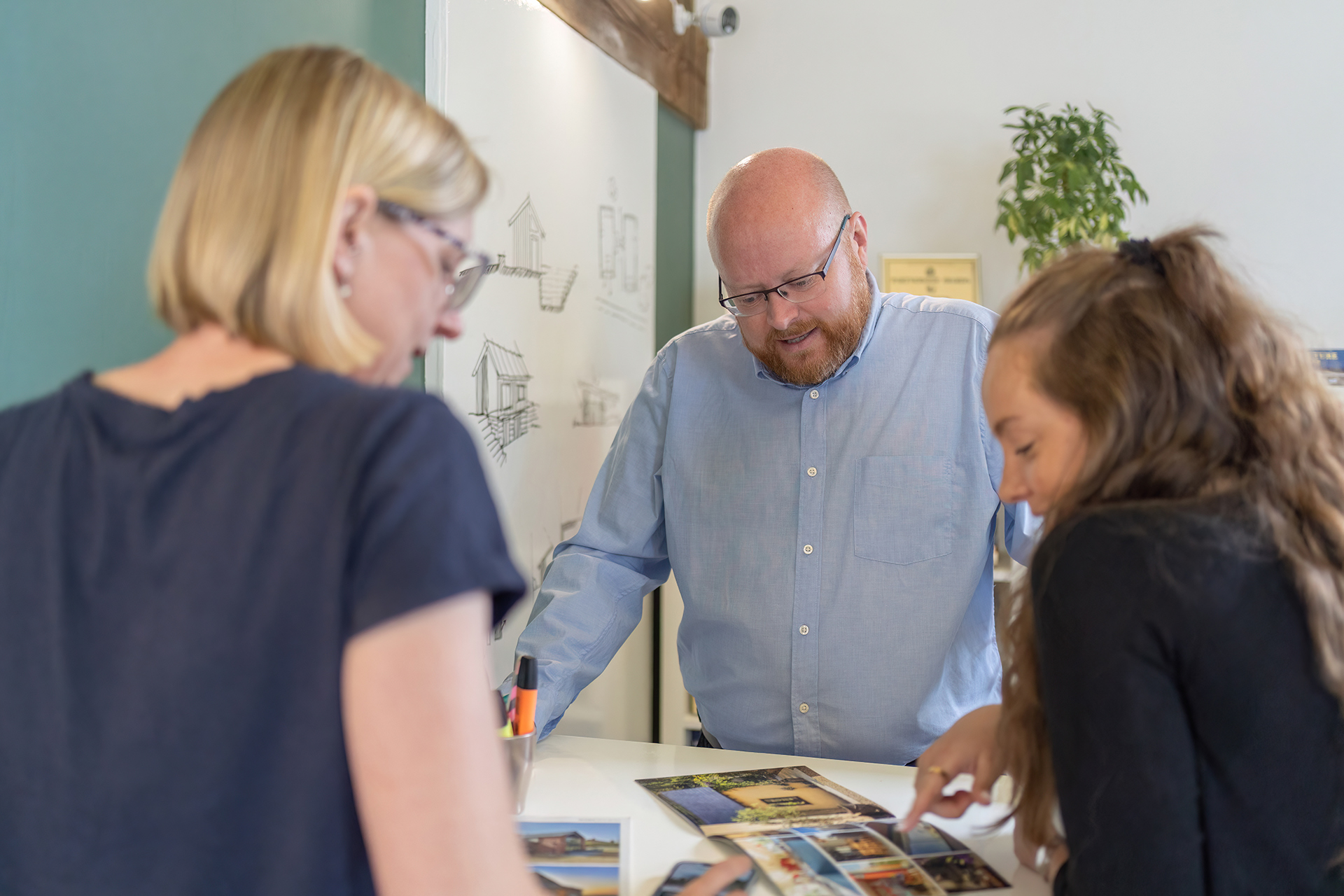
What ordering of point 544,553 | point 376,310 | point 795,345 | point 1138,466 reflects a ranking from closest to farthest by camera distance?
point 376,310 → point 1138,466 → point 795,345 → point 544,553

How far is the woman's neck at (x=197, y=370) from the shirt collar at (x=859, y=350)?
1324 mm

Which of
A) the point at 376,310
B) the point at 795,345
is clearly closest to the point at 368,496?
the point at 376,310

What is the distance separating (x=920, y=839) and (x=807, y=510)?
2.41ft

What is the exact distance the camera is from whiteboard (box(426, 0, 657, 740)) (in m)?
2.01

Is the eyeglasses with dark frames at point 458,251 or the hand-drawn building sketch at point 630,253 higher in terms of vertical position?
the hand-drawn building sketch at point 630,253

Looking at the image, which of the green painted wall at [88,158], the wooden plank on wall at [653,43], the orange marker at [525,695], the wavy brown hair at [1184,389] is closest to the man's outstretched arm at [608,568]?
the orange marker at [525,695]

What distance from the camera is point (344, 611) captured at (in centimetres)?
58

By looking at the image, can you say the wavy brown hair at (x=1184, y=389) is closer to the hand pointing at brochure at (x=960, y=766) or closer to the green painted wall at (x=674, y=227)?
the hand pointing at brochure at (x=960, y=766)

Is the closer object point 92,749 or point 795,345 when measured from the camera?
point 92,749

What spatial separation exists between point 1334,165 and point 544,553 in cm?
259

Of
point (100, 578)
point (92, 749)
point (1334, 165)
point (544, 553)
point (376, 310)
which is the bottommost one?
point (544, 553)

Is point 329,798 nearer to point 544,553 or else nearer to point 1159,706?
point 1159,706

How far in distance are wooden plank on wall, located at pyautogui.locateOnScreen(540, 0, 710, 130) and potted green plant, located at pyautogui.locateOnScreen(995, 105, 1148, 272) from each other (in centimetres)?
104

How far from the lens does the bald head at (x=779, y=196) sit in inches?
73.2
